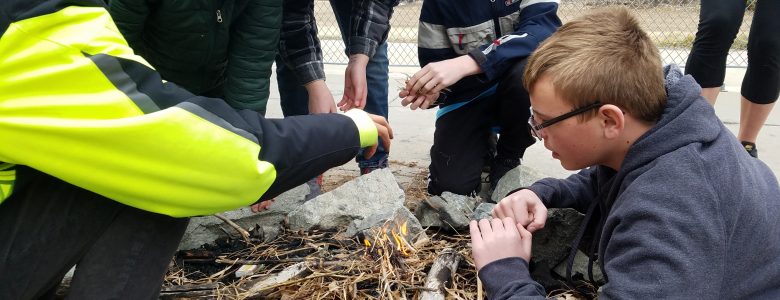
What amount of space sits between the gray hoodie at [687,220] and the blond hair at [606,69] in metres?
0.07

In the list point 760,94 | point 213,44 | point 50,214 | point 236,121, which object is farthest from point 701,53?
point 50,214

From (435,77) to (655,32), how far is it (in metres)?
7.30

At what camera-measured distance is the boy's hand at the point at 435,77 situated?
282 cm

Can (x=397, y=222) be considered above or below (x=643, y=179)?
below

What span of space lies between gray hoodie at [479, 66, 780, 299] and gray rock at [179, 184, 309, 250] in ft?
3.99

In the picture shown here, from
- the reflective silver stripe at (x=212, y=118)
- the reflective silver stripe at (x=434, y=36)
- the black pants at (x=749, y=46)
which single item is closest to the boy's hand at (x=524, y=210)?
the reflective silver stripe at (x=212, y=118)

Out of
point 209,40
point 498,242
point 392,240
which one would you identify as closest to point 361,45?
point 209,40

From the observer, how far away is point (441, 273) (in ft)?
7.36

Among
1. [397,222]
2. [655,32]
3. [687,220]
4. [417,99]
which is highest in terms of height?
[687,220]

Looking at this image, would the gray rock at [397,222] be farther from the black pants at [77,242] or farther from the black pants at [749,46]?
the black pants at [749,46]

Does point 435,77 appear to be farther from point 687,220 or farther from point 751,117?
point 751,117

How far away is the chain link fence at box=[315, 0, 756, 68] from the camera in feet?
26.6

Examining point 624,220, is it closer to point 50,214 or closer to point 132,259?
point 132,259

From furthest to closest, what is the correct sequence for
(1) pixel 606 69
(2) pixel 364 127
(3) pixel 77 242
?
1. (2) pixel 364 127
2. (1) pixel 606 69
3. (3) pixel 77 242
